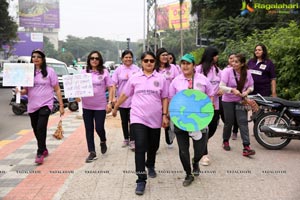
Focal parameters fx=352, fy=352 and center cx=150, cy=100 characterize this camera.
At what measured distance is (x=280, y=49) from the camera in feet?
31.3

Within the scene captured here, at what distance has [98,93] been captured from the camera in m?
5.40

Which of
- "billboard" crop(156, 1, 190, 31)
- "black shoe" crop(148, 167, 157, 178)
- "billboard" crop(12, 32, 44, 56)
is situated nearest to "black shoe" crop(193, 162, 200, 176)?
"black shoe" crop(148, 167, 157, 178)

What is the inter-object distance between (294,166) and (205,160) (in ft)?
4.15

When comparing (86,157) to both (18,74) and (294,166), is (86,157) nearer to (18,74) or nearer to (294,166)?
(18,74)

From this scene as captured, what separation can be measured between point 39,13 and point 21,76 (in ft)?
156

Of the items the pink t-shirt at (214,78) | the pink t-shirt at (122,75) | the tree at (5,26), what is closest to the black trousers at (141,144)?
the pink t-shirt at (214,78)

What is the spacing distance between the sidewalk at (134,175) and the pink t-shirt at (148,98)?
2.71 ft

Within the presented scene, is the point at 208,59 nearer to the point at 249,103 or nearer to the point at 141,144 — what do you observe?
the point at 249,103

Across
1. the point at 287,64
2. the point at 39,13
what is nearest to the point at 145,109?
the point at 287,64

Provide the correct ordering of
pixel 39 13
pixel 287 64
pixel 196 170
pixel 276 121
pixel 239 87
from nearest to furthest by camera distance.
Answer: pixel 196 170 < pixel 239 87 < pixel 276 121 < pixel 287 64 < pixel 39 13

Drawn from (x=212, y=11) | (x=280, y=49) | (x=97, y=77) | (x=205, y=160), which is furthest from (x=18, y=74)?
(x=212, y=11)

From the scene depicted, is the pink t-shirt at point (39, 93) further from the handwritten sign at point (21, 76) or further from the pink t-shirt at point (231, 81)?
the pink t-shirt at point (231, 81)

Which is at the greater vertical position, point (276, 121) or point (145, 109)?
point (145, 109)

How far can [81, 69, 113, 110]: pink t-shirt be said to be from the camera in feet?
17.6
